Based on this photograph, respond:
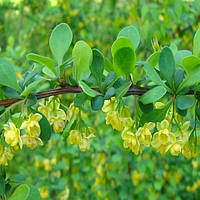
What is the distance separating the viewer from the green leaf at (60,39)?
22.6 inches

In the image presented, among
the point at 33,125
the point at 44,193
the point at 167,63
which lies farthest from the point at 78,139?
the point at 44,193

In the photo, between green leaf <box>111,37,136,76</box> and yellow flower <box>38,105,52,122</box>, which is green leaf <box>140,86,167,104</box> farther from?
yellow flower <box>38,105,52,122</box>

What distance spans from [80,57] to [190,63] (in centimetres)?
17

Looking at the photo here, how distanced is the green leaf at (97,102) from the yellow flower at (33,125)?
0.09m

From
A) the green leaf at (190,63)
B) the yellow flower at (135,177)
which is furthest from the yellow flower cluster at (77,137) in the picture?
the yellow flower at (135,177)

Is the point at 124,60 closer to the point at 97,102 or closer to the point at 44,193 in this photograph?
the point at 97,102

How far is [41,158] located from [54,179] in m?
0.11

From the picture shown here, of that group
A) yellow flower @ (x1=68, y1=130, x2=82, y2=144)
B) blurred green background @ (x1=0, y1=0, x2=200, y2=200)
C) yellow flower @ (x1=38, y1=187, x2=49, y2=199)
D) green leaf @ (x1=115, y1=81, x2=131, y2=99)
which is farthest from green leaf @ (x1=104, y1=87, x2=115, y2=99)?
yellow flower @ (x1=38, y1=187, x2=49, y2=199)

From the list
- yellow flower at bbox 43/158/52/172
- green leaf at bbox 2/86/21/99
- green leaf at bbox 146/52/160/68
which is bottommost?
yellow flower at bbox 43/158/52/172

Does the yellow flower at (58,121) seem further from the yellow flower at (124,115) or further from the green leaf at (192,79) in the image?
the green leaf at (192,79)

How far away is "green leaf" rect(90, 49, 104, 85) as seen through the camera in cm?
54

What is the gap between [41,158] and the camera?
5.01 feet

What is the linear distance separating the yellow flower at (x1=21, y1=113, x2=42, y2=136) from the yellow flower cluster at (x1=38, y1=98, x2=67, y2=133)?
0.05 m

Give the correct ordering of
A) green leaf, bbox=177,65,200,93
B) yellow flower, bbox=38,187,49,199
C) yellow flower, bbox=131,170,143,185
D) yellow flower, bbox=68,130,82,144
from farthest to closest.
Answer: yellow flower, bbox=131,170,143,185 → yellow flower, bbox=38,187,49,199 → yellow flower, bbox=68,130,82,144 → green leaf, bbox=177,65,200,93
